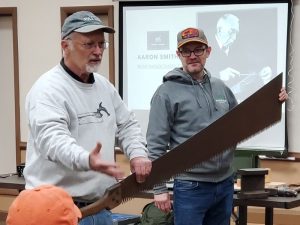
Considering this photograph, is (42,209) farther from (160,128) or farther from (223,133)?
(160,128)

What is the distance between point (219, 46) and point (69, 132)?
3.16m

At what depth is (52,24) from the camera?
5664 millimetres

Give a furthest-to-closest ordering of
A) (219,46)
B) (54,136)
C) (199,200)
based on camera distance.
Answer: (219,46) < (199,200) < (54,136)

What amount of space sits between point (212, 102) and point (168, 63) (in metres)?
2.28

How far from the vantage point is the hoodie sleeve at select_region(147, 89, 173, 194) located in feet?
9.65

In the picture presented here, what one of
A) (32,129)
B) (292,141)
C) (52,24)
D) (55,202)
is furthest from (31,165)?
(52,24)

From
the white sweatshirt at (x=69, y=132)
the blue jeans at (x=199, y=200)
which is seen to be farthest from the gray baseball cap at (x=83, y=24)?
the blue jeans at (x=199, y=200)

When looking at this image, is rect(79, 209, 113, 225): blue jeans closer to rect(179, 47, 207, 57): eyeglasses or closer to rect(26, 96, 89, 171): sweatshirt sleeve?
rect(26, 96, 89, 171): sweatshirt sleeve

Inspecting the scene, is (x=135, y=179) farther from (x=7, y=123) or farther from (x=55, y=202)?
(x=7, y=123)

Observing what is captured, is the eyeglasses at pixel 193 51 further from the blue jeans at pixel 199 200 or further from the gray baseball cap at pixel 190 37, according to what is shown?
the blue jeans at pixel 199 200

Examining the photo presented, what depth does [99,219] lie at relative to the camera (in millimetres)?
2203

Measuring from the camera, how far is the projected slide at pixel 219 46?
15.8 ft

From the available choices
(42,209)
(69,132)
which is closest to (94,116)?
(69,132)

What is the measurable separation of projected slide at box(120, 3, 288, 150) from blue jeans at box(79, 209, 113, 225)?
275 centimetres
